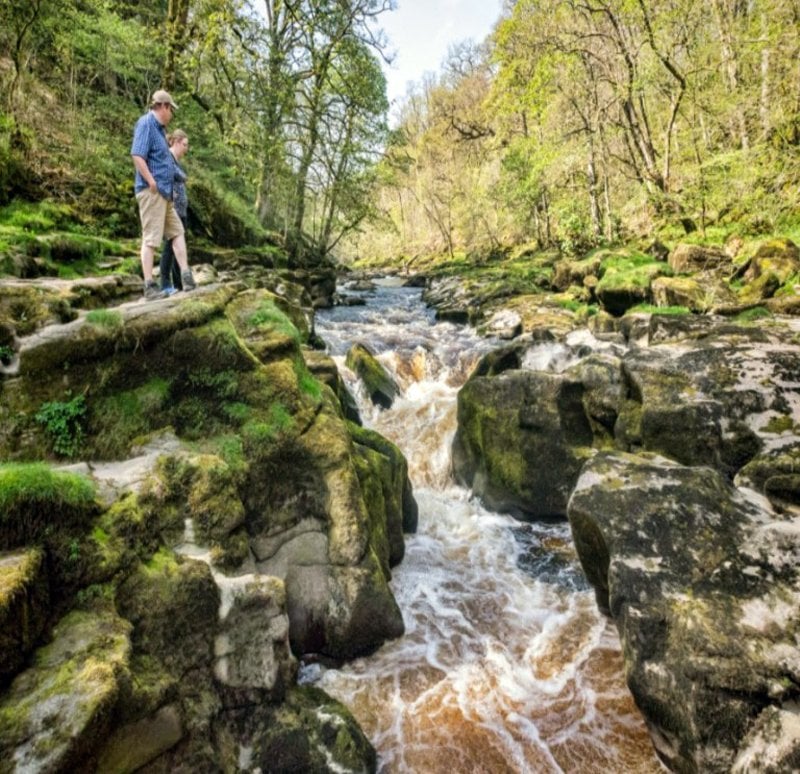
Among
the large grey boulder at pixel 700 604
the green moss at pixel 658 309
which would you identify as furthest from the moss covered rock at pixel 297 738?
the green moss at pixel 658 309

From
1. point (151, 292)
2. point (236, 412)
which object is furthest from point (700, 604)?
point (151, 292)

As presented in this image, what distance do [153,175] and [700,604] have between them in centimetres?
678

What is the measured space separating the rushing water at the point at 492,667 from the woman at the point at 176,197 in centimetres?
480

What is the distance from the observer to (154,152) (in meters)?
5.29

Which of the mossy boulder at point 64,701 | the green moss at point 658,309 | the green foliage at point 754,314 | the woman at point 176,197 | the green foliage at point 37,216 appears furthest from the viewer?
the green moss at point 658,309

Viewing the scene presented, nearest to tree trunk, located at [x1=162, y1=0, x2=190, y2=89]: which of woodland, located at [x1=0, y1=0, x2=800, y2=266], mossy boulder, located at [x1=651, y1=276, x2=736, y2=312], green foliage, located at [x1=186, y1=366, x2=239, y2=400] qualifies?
woodland, located at [x1=0, y1=0, x2=800, y2=266]

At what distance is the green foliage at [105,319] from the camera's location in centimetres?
435

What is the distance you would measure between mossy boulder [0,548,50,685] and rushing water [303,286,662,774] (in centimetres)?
244

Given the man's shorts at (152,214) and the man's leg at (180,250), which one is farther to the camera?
the man's leg at (180,250)

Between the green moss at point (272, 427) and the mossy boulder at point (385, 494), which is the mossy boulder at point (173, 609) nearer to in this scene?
the green moss at point (272, 427)

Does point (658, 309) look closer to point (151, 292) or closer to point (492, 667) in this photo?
point (492, 667)

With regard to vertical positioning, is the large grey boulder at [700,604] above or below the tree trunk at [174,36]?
below

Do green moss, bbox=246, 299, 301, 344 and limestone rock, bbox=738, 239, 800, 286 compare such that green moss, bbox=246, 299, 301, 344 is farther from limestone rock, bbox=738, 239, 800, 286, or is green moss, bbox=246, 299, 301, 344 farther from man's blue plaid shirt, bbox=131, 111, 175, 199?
limestone rock, bbox=738, 239, 800, 286

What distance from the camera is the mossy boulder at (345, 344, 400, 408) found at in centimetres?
1139
